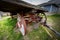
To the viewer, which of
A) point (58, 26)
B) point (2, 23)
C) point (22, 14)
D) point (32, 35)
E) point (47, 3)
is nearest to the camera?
point (22, 14)

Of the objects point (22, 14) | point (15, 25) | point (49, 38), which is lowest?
point (49, 38)

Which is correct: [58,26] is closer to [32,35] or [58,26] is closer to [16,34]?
[32,35]

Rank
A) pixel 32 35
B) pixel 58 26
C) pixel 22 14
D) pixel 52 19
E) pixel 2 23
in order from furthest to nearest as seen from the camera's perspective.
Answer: pixel 52 19, pixel 58 26, pixel 2 23, pixel 32 35, pixel 22 14

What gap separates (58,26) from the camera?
1.63 meters

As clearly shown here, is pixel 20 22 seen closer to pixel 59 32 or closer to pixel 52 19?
pixel 59 32

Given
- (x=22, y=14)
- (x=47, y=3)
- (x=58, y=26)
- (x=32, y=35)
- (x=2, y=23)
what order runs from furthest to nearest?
(x=47, y=3), (x=58, y=26), (x=2, y=23), (x=32, y=35), (x=22, y=14)

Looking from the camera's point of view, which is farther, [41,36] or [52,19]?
[52,19]

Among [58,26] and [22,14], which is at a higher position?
[22,14]

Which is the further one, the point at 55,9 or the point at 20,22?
the point at 55,9

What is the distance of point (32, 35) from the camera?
4.45 ft

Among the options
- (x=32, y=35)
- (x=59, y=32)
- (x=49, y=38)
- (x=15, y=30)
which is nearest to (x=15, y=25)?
(x=15, y=30)

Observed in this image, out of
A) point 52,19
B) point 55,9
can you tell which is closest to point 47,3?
point 55,9

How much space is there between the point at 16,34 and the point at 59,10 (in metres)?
1.15

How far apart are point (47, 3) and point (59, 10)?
0.22 metres
